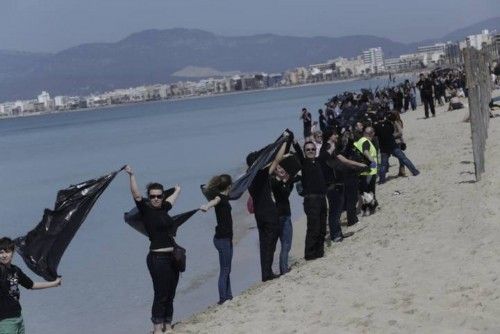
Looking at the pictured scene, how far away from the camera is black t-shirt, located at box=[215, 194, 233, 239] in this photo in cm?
916

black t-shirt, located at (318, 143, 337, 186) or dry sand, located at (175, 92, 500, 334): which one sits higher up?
black t-shirt, located at (318, 143, 337, 186)

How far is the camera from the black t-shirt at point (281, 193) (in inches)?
400

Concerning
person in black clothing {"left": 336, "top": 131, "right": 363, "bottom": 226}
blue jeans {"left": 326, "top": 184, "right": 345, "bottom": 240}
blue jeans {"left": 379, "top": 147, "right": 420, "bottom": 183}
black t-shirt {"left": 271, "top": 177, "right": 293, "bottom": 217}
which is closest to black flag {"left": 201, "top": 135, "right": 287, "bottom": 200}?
black t-shirt {"left": 271, "top": 177, "right": 293, "bottom": 217}

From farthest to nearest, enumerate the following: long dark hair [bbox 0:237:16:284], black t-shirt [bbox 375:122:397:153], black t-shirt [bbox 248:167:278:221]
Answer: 1. black t-shirt [bbox 375:122:397:153]
2. black t-shirt [bbox 248:167:278:221]
3. long dark hair [bbox 0:237:16:284]

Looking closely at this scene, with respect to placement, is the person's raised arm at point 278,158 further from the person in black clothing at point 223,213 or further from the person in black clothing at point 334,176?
the person in black clothing at point 334,176

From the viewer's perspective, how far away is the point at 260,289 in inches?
397

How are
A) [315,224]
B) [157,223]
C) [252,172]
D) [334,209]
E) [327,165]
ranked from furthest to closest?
[334,209], [327,165], [315,224], [252,172], [157,223]

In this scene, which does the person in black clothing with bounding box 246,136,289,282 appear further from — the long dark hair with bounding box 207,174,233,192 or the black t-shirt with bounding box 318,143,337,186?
the black t-shirt with bounding box 318,143,337,186

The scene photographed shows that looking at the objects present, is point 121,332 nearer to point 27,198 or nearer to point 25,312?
point 25,312

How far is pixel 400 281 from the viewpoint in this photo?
8.71 metres

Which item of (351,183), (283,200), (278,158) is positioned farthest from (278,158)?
(351,183)

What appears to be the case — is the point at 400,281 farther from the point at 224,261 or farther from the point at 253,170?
the point at 253,170

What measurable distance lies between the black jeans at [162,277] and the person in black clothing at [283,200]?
7.10 feet

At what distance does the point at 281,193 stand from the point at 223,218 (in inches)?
47.9
